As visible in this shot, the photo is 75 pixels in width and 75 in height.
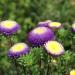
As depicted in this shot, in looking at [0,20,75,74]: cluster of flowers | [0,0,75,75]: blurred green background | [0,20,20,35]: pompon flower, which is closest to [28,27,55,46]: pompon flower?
[0,20,75,74]: cluster of flowers

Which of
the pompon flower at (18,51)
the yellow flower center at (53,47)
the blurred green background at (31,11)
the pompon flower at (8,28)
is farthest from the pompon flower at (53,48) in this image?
the blurred green background at (31,11)

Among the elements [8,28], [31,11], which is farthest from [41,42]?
[31,11]

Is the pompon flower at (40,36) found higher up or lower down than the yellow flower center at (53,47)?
higher up

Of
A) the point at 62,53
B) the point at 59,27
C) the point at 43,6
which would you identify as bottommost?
the point at 62,53

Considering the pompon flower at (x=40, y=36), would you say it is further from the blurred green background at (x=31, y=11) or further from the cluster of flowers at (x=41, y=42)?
the blurred green background at (x=31, y=11)

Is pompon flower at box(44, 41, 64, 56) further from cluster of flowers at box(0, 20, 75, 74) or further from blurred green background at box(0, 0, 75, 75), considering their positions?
blurred green background at box(0, 0, 75, 75)

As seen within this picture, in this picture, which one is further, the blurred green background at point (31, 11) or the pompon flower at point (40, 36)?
the blurred green background at point (31, 11)

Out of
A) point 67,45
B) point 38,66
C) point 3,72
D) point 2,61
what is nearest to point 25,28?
point 2,61

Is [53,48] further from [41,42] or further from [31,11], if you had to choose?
[31,11]

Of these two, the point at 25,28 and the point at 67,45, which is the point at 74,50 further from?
the point at 25,28
